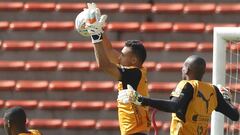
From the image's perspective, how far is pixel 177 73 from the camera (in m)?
10.1

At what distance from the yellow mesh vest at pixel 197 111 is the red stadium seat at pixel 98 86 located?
11.5ft

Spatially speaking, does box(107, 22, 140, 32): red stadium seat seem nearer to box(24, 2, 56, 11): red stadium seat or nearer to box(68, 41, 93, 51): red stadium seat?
box(68, 41, 93, 51): red stadium seat

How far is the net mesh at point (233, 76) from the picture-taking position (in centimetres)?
814

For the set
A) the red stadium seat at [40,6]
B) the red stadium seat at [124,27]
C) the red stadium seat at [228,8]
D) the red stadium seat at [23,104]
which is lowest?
the red stadium seat at [23,104]

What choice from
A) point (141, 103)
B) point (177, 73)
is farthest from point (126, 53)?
point (177, 73)

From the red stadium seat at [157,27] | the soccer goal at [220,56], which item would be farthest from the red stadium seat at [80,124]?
the soccer goal at [220,56]

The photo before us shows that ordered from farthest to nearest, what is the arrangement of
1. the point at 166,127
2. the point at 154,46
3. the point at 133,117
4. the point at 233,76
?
the point at 154,46, the point at 166,127, the point at 233,76, the point at 133,117

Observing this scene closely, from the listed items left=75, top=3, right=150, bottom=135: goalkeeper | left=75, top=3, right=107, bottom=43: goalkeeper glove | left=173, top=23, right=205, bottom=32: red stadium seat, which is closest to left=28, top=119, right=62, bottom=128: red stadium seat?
left=173, top=23, right=205, bottom=32: red stadium seat

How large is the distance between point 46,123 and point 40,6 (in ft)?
5.30

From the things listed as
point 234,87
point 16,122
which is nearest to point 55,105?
point 234,87

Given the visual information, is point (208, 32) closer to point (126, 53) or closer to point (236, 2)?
point (236, 2)

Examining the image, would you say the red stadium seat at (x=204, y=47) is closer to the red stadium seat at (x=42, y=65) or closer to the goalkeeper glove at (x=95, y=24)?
the red stadium seat at (x=42, y=65)

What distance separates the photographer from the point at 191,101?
6.39 metres

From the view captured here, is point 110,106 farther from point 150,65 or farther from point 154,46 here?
point 154,46
